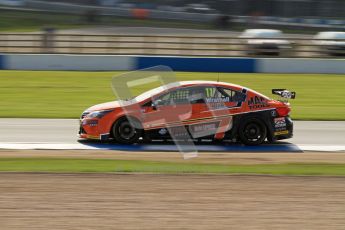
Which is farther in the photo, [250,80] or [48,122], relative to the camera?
[250,80]

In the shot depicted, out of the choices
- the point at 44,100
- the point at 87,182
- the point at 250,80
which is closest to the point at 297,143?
the point at 87,182

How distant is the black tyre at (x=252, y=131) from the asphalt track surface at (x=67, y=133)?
26 centimetres

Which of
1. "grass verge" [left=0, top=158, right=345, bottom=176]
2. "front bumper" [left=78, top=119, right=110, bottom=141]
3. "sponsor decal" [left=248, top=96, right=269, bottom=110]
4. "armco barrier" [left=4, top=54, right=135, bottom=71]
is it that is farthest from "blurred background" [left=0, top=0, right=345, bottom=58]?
"grass verge" [left=0, top=158, right=345, bottom=176]

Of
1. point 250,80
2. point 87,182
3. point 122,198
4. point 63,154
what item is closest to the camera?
point 122,198

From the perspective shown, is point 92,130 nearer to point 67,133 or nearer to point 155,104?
point 155,104

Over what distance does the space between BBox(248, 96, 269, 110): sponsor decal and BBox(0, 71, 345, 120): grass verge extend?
183 inches

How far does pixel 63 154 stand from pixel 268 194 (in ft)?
16.3

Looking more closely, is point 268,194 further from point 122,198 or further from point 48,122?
point 48,122

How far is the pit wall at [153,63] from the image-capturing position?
28.5 metres

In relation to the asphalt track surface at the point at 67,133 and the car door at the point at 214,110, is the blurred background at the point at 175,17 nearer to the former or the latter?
the asphalt track surface at the point at 67,133

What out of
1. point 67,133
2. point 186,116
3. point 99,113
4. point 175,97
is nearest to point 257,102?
point 186,116

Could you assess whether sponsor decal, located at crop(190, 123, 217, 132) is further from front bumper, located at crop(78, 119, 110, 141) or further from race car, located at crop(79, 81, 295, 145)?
front bumper, located at crop(78, 119, 110, 141)

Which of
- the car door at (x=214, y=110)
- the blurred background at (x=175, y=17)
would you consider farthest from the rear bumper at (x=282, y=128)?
the blurred background at (x=175, y=17)

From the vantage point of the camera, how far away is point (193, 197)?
9789 mm
